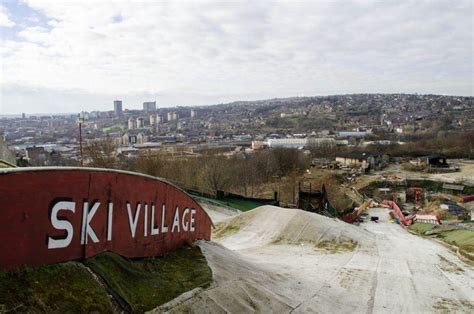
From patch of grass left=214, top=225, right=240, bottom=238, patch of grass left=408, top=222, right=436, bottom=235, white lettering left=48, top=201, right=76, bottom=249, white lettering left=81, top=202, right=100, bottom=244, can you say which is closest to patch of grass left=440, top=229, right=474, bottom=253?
patch of grass left=408, top=222, right=436, bottom=235

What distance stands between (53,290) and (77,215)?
1469 mm

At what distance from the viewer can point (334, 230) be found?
26984mm

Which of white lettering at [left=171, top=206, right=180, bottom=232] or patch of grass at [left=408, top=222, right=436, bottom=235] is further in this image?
patch of grass at [left=408, top=222, right=436, bottom=235]

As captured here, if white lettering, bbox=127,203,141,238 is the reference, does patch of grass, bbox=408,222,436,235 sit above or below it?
below

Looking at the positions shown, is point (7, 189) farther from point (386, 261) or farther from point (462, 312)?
point (386, 261)

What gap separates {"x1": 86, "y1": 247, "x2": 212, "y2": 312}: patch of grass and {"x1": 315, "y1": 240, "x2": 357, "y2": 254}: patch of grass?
530 inches

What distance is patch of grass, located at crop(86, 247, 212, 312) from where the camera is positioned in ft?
26.9

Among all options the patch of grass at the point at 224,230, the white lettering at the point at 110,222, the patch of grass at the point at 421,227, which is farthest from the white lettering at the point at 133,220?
the patch of grass at the point at 421,227

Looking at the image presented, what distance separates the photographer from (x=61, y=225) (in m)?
7.73

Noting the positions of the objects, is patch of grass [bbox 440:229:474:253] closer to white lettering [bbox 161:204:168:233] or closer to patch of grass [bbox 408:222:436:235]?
patch of grass [bbox 408:222:436:235]

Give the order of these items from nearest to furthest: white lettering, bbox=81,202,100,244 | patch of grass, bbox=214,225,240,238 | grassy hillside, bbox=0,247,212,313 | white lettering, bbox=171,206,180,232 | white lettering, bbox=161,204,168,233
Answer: grassy hillside, bbox=0,247,212,313
white lettering, bbox=81,202,100,244
white lettering, bbox=161,204,168,233
white lettering, bbox=171,206,180,232
patch of grass, bbox=214,225,240,238

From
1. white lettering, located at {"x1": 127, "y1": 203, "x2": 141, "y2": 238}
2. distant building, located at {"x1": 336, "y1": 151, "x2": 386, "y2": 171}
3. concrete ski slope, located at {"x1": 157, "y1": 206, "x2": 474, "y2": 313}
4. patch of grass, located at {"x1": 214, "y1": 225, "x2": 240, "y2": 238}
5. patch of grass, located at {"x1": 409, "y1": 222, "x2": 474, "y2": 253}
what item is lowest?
distant building, located at {"x1": 336, "y1": 151, "x2": 386, "y2": 171}

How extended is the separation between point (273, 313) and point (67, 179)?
18.4ft

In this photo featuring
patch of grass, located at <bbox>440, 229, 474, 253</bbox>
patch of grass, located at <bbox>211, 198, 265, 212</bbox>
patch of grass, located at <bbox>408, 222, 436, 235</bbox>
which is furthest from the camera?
patch of grass, located at <bbox>211, 198, 265, 212</bbox>
